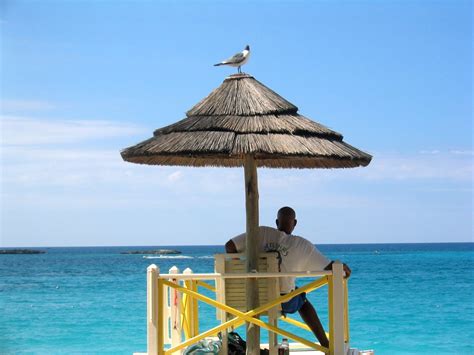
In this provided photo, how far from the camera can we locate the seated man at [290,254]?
6895 mm

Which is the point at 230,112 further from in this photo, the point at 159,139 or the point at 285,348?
the point at 285,348

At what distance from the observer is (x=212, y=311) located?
23.1 m

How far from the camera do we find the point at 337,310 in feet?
21.1

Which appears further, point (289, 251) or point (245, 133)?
point (289, 251)

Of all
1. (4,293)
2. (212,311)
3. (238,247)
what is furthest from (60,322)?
(238,247)

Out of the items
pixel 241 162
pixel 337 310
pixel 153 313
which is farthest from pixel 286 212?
pixel 241 162

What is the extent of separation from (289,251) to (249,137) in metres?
1.01

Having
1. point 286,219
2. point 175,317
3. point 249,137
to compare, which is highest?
point 249,137

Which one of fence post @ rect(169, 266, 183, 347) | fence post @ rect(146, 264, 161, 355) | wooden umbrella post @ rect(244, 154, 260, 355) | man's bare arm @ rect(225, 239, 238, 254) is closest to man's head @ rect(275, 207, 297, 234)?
wooden umbrella post @ rect(244, 154, 260, 355)

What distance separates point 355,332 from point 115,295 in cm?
1328

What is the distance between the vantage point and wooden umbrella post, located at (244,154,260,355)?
6.73m

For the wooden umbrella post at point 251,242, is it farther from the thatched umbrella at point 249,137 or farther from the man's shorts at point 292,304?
the man's shorts at point 292,304

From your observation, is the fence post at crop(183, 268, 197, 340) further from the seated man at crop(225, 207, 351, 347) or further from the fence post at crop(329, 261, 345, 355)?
the fence post at crop(329, 261, 345, 355)

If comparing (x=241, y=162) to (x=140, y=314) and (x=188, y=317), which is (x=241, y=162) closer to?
(x=188, y=317)
